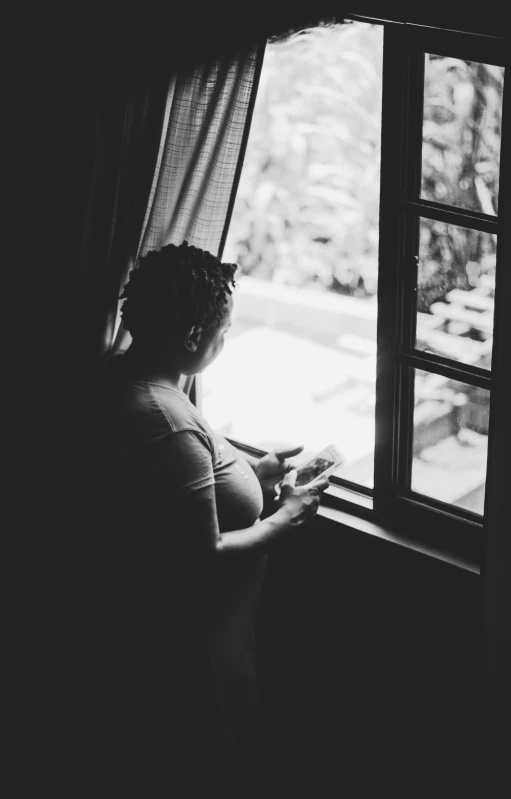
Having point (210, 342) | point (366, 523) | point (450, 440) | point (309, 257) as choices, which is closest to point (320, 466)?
point (366, 523)

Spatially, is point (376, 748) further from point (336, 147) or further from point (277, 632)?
point (336, 147)

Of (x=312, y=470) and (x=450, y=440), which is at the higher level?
(x=450, y=440)

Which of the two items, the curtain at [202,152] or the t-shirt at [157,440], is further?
the curtain at [202,152]

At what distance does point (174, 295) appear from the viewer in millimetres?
1746

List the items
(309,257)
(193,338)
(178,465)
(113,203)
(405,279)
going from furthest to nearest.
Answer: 1. (309,257)
2. (113,203)
3. (405,279)
4. (193,338)
5. (178,465)

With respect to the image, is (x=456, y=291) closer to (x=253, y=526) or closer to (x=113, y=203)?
(x=253, y=526)

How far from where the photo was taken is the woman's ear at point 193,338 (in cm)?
176

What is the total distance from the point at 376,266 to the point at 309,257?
511 millimetres

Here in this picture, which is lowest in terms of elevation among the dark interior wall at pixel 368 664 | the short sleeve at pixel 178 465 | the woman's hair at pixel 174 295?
the dark interior wall at pixel 368 664

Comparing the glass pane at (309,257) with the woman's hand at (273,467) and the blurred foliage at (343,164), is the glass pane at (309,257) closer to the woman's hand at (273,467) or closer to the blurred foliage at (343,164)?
the blurred foliage at (343,164)

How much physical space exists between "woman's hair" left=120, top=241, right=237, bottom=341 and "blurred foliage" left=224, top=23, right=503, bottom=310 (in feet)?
1.58

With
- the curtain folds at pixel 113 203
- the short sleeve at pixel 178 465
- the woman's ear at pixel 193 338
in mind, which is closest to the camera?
the short sleeve at pixel 178 465

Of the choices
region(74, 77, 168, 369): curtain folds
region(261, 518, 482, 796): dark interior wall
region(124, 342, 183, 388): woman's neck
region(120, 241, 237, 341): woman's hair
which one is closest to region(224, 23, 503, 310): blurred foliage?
region(74, 77, 168, 369): curtain folds

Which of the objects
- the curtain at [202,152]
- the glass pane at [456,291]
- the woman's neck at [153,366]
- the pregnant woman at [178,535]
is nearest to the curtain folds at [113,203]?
the curtain at [202,152]
